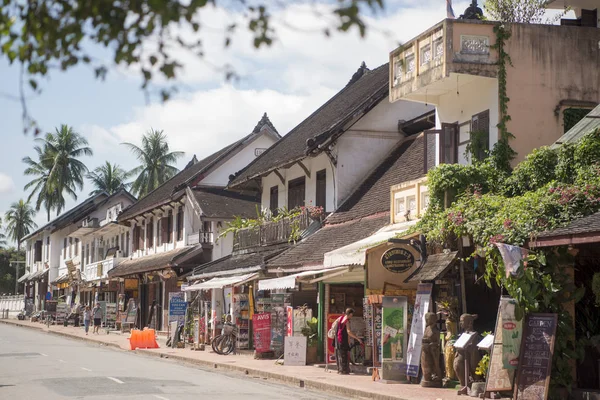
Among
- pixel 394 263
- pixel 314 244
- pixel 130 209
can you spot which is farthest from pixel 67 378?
pixel 130 209

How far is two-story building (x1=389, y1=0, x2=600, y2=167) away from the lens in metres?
19.2

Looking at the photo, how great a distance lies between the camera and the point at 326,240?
2619cm

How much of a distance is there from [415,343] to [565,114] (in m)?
5.99

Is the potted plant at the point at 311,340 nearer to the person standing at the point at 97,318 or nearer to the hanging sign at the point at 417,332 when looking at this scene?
the hanging sign at the point at 417,332

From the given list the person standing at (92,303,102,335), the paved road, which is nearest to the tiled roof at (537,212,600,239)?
the paved road

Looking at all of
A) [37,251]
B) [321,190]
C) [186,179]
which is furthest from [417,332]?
[37,251]

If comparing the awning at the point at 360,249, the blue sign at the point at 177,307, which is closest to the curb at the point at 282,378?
the blue sign at the point at 177,307

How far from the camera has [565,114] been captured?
1962 centimetres

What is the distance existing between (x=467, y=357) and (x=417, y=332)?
2.08m

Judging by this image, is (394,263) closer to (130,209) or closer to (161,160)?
(130,209)

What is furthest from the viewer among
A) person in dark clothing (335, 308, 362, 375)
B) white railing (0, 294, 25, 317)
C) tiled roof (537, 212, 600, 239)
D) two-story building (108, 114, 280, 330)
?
white railing (0, 294, 25, 317)

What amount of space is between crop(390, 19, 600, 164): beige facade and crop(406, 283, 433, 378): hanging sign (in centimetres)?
355

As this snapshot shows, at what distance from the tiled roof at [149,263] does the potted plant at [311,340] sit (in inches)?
646

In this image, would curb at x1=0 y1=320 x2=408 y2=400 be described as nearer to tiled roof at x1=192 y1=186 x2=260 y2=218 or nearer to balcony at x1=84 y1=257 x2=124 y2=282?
tiled roof at x1=192 y1=186 x2=260 y2=218
